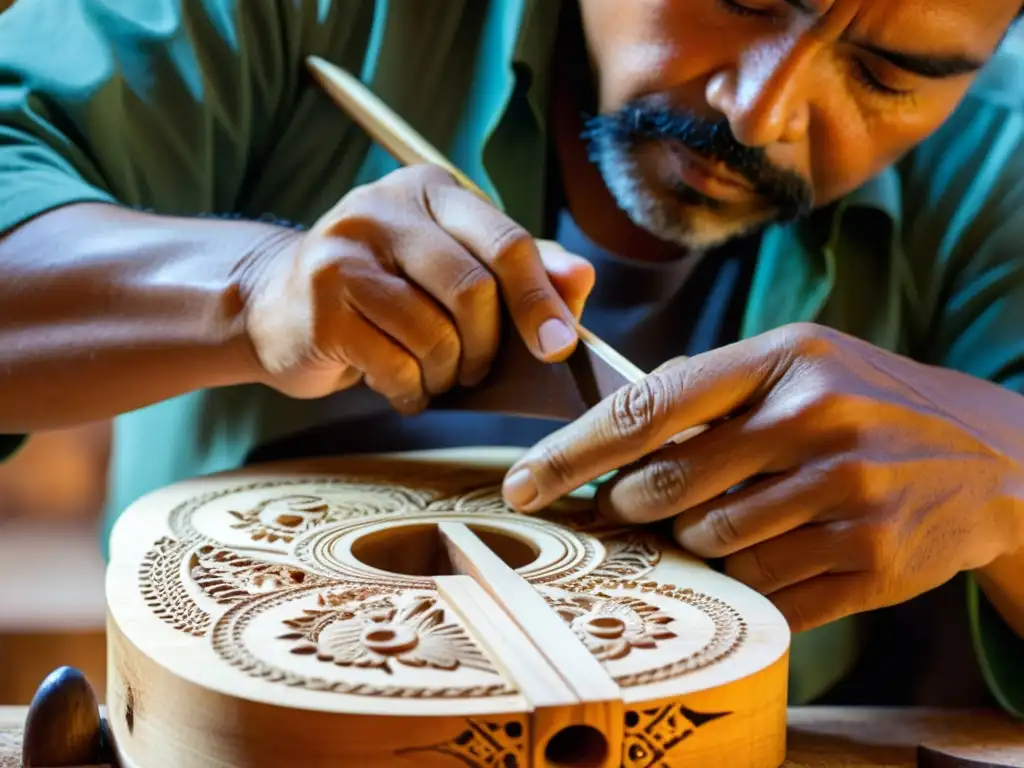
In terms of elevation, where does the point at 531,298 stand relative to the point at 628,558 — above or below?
above

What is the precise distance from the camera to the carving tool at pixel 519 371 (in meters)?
1.29

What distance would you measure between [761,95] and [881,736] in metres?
0.80

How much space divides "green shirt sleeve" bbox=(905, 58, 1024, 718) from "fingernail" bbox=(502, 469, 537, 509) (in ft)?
2.75

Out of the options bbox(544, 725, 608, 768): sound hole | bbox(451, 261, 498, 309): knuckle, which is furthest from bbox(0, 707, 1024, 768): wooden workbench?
bbox(451, 261, 498, 309): knuckle

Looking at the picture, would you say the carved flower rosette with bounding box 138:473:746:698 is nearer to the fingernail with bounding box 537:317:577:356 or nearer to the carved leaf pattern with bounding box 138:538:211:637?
the carved leaf pattern with bounding box 138:538:211:637

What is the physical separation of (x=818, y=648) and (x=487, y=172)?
0.89 metres

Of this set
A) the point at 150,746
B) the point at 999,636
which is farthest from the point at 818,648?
the point at 150,746

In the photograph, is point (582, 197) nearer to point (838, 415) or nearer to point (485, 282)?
point (485, 282)

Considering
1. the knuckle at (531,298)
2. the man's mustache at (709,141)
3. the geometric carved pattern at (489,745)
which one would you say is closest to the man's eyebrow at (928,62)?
the man's mustache at (709,141)

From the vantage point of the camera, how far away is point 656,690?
2.67 feet

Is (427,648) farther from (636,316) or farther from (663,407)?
(636,316)

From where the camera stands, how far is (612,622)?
937 millimetres

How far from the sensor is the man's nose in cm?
138

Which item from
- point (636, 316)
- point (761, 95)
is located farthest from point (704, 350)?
point (761, 95)
